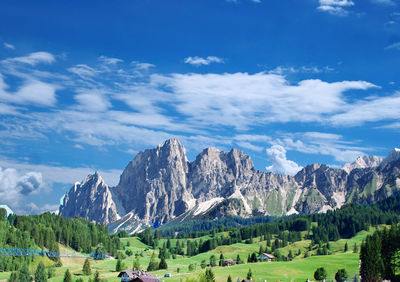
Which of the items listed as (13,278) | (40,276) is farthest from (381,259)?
(13,278)

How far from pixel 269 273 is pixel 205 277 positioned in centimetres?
4598

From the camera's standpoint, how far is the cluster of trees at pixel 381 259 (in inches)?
4210

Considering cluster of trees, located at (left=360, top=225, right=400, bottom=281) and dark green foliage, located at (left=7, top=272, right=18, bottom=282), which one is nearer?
cluster of trees, located at (left=360, top=225, right=400, bottom=281)

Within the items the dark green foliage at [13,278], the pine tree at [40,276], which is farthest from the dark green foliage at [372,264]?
the dark green foliage at [13,278]

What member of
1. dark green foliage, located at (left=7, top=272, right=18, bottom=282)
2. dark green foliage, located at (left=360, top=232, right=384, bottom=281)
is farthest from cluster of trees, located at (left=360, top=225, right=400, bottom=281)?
dark green foliage, located at (left=7, top=272, right=18, bottom=282)

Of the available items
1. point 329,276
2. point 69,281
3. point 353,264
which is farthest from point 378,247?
point 69,281

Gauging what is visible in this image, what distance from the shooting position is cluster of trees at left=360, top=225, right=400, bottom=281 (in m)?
107

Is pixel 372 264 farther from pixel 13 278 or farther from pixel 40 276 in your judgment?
pixel 13 278

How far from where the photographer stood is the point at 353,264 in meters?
164

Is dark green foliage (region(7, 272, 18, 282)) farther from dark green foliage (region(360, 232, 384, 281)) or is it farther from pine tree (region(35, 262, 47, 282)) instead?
dark green foliage (region(360, 232, 384, 281))

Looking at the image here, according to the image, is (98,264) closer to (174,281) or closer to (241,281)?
(174,281)

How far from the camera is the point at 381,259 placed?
109375mm

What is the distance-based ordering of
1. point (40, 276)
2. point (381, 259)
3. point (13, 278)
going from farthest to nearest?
point (40, 276) < point (13, 278) < point (381, 259)

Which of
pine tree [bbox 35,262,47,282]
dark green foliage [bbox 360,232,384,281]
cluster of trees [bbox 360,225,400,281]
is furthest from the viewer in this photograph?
pine tree [bbox 35,262,47,282]
